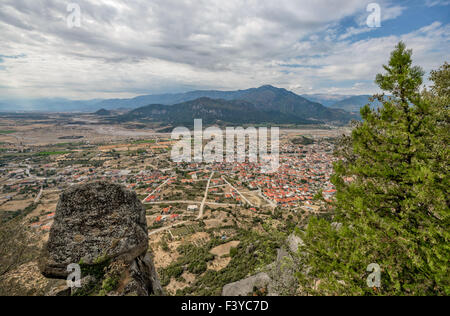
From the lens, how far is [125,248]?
732cm

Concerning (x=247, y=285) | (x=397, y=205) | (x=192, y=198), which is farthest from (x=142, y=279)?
(x=192, y=198)

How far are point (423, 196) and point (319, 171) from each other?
69.3m

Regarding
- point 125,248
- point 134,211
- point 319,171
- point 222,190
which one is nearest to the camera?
point 125,248

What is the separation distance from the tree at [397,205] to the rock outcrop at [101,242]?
640cm

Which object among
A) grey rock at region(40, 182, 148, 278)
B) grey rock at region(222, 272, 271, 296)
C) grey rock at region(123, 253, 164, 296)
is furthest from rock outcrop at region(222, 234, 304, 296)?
grey rock at region(40, 182, 148, 278)

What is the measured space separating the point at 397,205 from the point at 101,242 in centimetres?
977

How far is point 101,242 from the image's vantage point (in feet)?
23.5

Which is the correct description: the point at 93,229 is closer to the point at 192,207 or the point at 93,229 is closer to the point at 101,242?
the point at 101,242

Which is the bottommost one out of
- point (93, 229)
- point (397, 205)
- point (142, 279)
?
point (142, 279)

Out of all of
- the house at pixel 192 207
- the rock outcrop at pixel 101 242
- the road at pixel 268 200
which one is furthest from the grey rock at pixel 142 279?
the road at pixel 268 200

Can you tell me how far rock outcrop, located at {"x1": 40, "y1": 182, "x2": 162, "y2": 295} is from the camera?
6.67 meters
